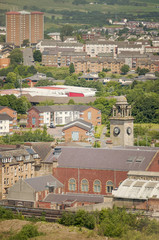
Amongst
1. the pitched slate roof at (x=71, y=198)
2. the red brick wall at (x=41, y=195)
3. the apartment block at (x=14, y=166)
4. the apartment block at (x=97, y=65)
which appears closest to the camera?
the pitched slate roof at (x=71, y=198)

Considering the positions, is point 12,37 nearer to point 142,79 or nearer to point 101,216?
point 142,79

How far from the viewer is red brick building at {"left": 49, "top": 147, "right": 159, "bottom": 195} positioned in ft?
191

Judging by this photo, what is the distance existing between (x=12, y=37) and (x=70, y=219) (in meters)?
147

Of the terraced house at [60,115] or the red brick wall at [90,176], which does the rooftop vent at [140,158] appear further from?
the terraced house at [60,115]

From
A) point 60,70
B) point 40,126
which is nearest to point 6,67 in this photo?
point 60,70

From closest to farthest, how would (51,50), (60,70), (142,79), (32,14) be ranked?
(142,79)
(60,70)
(51,50)
(32,14)

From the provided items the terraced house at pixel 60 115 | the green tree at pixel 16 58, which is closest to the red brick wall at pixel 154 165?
the terraced house at pixel 60 115

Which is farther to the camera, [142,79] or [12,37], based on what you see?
[12,37]

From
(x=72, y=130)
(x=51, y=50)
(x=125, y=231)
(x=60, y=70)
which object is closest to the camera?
(x=125, y=231)

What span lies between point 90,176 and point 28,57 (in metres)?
119

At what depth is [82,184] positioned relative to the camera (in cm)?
5947

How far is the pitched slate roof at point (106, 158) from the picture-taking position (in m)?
58.3

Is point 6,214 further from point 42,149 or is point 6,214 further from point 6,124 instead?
point 6,124

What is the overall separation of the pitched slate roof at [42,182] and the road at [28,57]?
112m
